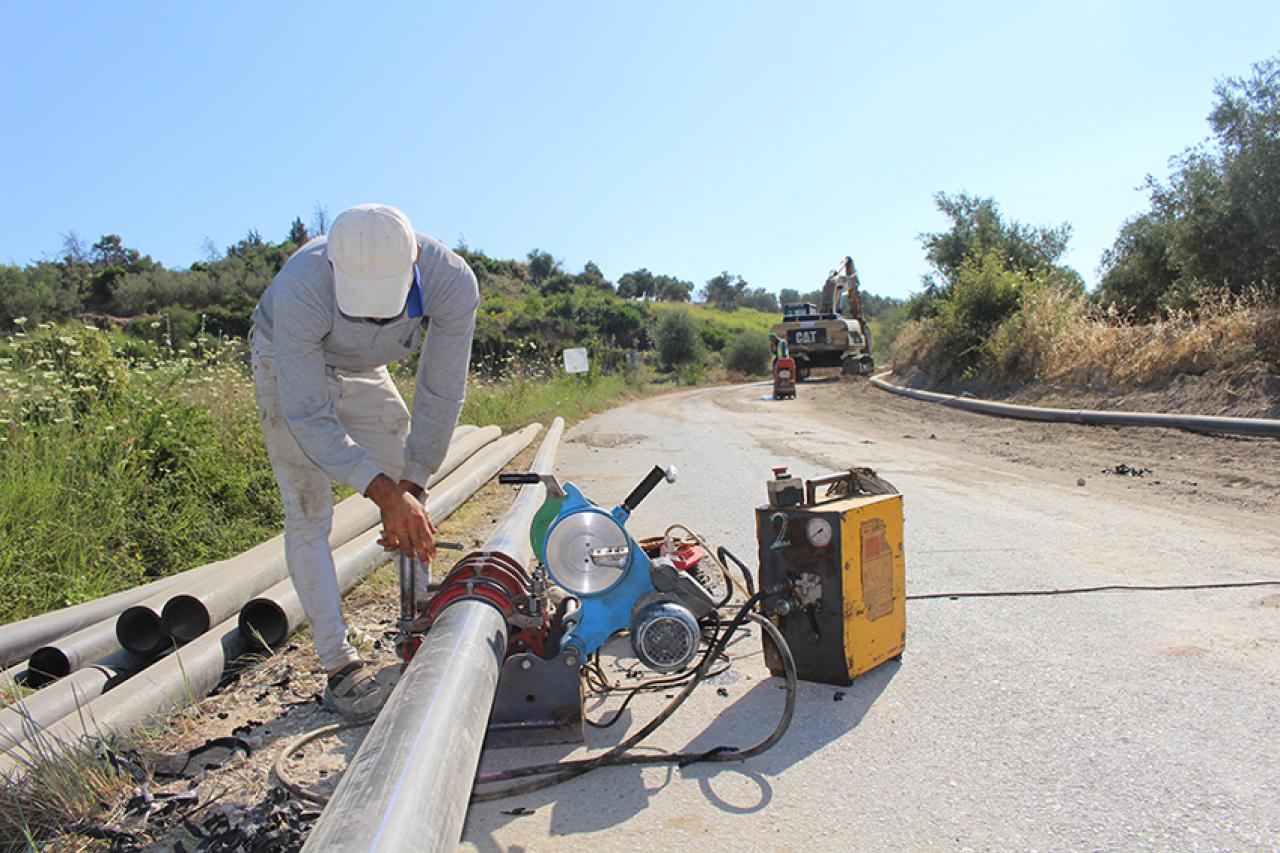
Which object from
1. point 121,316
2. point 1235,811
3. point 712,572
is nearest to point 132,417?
point 712,572

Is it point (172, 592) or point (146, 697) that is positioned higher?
point (172, 592)

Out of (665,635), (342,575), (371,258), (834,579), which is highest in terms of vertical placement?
(371,258)

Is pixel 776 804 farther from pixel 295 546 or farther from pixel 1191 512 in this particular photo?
pixel 1191 512

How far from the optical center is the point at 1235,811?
2.36m

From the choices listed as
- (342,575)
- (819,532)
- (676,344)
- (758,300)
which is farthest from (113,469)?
(758,300)

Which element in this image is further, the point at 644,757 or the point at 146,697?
the point at 146,697

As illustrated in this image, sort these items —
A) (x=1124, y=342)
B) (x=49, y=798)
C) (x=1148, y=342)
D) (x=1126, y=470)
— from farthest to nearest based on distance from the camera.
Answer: (x=1124, y=342) → (x=1148, y=342) → (x=1126, y=470) → (x=49, y=798)

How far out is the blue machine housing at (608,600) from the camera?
3.08 meters

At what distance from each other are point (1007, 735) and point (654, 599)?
4.22 ft

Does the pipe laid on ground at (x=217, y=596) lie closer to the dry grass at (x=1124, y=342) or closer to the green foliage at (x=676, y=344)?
the dry grass at (x=1124, y=342)

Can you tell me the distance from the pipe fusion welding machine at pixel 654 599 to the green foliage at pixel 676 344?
4206 cm

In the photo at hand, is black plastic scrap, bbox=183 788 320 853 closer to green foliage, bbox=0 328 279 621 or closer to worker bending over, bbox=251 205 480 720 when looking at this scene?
worker bending over, bbox=251 205 480 720

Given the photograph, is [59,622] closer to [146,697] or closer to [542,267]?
[146,697]

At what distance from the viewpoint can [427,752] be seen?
186 cm
